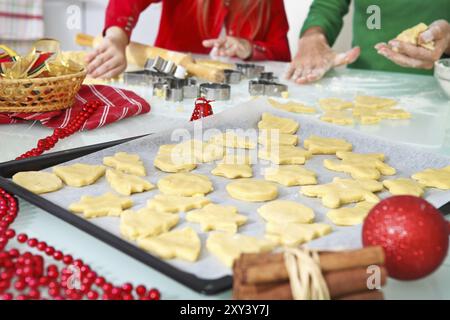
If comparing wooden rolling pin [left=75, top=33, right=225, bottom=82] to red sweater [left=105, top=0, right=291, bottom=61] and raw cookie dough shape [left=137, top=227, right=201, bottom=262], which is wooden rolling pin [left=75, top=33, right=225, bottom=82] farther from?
raw cookie dough shape [left=137, top=227, right=201, bottom=262]

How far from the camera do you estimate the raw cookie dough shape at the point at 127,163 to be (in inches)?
42.1

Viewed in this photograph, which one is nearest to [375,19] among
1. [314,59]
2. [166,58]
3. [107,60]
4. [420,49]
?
[314,59]

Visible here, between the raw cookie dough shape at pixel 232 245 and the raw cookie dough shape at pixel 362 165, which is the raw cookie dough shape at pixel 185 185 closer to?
the raw cookie dough shape at pixel 232 245

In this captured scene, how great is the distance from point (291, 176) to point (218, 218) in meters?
0.25

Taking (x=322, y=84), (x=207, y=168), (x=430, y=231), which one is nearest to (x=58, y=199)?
(x=207, y=168)

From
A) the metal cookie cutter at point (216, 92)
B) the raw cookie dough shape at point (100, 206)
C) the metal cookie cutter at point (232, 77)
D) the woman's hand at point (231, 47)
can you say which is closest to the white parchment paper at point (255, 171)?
the raw cookie dough shape at point (100, 206)

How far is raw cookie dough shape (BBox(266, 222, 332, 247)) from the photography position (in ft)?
2.64

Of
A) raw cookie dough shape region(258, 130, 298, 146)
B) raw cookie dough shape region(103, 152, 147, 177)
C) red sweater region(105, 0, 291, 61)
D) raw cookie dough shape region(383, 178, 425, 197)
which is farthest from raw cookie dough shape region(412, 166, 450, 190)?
red sweater region(105, 0, 291, 61)

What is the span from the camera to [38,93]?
4.31 ft

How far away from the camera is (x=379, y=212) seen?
690 millimetres

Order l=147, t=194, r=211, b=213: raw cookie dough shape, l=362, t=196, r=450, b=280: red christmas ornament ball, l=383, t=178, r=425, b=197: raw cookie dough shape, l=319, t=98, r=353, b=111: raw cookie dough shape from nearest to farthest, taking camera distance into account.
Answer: l=362, t=196, r=450, b=280: red christmas ornament ball, l=147, t=194, r=211, b=213: raw cookie dough shape, l=383, t=178, r=425, b=197: raw cookie dough shape, l=319, t=98, r=353, b=111: raw cookie dough shape

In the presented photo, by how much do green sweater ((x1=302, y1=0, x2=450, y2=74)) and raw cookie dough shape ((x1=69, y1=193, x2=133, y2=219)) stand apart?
1687 millimetres

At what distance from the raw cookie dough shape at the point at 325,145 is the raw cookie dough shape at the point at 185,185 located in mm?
317

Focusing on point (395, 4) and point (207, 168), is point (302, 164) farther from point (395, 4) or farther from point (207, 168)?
point (395, 4)
